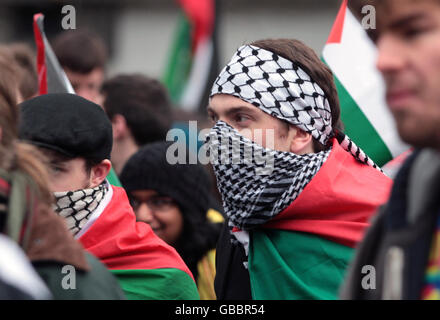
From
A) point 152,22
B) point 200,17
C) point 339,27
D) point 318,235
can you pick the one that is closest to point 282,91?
point 318,235

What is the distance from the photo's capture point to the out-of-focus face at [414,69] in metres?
1.65

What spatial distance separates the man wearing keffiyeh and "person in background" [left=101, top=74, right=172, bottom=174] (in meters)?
1.79

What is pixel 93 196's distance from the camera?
320 centimetres

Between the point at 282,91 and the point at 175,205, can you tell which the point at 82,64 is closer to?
the point at 175,205

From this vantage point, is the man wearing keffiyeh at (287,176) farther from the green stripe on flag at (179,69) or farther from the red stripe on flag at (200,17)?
the red stripe on flag at (200,17)

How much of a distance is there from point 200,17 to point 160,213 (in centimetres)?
836

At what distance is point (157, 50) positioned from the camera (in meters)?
20.3

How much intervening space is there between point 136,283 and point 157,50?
17.3m

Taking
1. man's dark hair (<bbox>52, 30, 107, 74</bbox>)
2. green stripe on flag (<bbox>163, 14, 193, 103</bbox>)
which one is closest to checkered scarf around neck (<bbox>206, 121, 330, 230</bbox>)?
man's dark hair (<bbox>52, 30, 107, 74</bbox>)

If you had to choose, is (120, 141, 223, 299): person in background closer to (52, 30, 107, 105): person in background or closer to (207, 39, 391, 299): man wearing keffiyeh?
(207, 39, 391, 299): man wearing keffiyeh

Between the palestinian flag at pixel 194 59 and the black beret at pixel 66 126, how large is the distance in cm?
677

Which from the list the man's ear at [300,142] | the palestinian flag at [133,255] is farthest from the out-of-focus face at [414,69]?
the palestinian flag at [133,255]

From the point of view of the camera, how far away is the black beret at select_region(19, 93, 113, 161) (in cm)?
311
